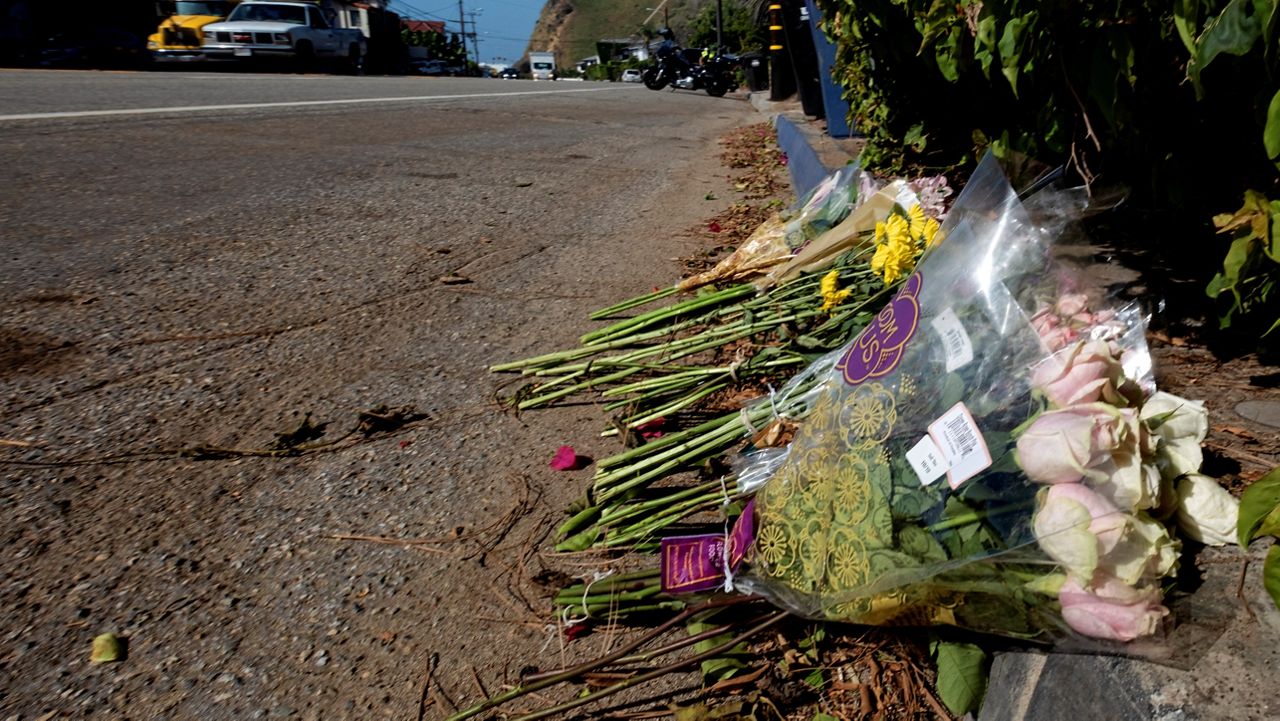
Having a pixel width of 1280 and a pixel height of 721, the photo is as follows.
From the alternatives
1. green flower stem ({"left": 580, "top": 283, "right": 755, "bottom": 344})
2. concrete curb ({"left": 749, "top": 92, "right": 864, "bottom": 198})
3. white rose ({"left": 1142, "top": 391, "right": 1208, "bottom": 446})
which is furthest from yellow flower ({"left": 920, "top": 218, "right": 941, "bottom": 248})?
concrete curb ({"left": 749, "top": 92, "right": 864, "bottom": 198})

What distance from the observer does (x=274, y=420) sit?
2.53m

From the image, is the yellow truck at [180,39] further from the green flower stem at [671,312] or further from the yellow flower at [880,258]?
the yellow flower at [880,258]

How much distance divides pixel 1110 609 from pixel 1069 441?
23 centimetres

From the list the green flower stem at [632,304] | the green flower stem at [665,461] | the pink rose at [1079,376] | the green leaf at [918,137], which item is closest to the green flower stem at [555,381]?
the green flower stem at [632,304]

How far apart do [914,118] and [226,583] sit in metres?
3.89

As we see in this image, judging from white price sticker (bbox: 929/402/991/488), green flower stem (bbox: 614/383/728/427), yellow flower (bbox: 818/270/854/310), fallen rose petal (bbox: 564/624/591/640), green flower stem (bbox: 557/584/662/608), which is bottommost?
fallen rose petal (bbox: 564/624/591/640)

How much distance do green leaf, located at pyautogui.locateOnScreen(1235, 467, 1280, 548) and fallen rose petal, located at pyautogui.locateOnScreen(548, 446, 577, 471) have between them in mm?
1588

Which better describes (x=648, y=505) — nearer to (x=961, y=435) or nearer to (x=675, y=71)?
(x=961, y=435)

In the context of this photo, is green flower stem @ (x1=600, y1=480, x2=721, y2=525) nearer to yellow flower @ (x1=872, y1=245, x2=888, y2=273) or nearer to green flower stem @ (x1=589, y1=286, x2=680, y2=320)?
yellow flower @ (x1=872, y1=245, x2=888, y2=273)

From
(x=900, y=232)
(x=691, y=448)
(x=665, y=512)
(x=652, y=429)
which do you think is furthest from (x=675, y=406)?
(x=900, y=232)

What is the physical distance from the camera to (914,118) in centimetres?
453

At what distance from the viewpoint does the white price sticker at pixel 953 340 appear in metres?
1.38

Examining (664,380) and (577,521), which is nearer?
(577,521)

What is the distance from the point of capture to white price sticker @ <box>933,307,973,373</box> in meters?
1.38
